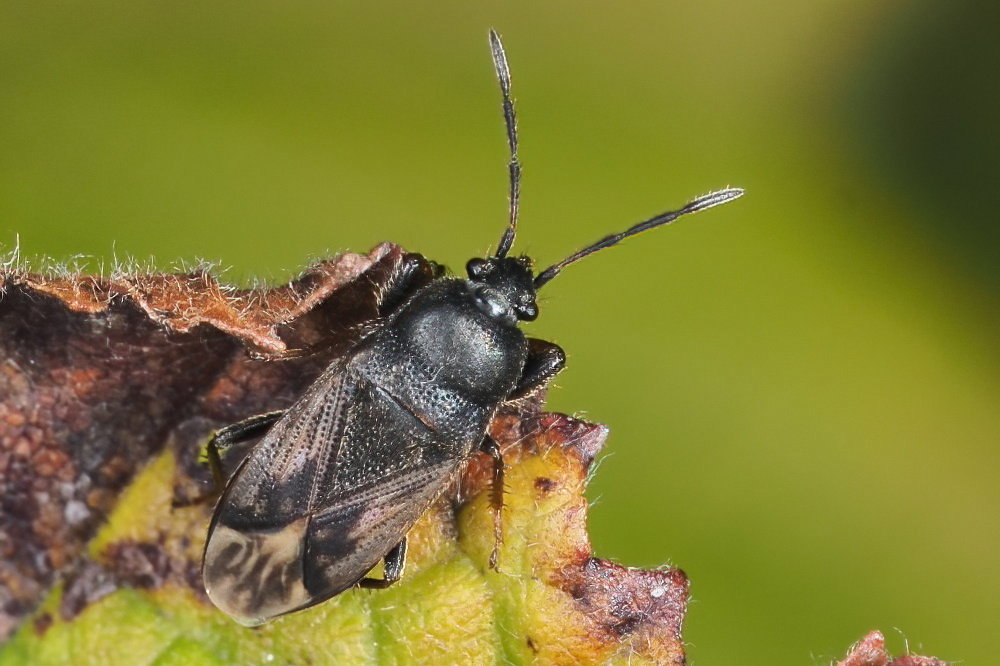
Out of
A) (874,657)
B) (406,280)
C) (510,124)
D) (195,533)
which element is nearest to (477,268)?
(406,280)

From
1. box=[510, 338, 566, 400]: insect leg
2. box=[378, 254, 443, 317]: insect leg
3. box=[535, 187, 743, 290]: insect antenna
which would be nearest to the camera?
box=[378, 254, 443, 317]: insect leg

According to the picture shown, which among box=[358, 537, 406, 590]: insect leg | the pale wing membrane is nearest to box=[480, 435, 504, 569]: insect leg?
the pale wing membrane

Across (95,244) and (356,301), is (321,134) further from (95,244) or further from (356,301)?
(356,301)

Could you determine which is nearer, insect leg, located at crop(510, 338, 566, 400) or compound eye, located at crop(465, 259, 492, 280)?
insect leg, located at crop(510, 338, 566, 400)

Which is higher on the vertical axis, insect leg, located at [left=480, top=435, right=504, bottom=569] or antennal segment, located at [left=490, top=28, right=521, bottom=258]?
antennal segment, located at [left=490, top=28, right=521, bottom=258]

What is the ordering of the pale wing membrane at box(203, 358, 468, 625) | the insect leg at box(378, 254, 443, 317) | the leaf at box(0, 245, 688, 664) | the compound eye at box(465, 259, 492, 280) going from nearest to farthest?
the leaf at box(0, 245, 688, 664), the pale wing membrane at box(203, 358, 468, 625), the insect leg at box(378, 254, 443, 317), the compound eye at box(465, 259, 492, 280)

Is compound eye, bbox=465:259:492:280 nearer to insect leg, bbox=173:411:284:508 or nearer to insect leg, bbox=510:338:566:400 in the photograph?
insect leg, bbox=510:338:566:400

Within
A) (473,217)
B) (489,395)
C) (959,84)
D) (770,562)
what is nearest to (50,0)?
(473,217)

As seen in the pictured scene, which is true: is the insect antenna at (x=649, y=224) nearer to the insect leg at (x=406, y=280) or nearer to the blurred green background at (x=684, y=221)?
the blurred green background at (x=684, y=221)

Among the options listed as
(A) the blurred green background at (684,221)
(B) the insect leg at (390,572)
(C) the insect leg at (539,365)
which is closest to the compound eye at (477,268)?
(C) the insect leg at (539,365)
